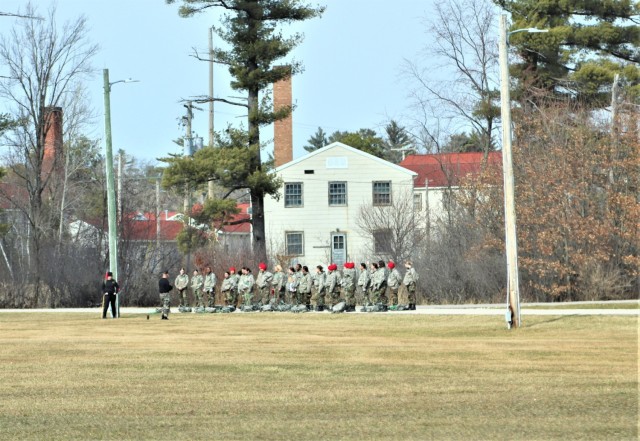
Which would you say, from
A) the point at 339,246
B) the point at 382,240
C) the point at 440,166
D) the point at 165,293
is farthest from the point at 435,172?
the point at 165,293

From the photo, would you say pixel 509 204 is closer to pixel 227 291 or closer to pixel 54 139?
pixel 227 291

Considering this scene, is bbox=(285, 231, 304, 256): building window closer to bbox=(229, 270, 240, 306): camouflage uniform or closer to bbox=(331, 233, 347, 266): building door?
bbox=(331, 233, 347, 266): building door

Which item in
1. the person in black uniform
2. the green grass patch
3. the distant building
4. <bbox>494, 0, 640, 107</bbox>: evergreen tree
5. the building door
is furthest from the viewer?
the distant building

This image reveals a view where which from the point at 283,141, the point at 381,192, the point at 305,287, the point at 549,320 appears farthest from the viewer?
the point at 283,141

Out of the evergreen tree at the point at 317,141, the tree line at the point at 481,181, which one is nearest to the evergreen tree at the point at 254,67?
the tree line at the point at 481,181

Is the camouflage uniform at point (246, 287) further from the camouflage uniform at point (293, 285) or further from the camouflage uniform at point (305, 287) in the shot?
the camouflage uniform at point (305, 287)

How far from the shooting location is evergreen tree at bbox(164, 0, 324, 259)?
179 ft

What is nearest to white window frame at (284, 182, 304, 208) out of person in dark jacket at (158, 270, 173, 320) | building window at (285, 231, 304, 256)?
building window at (285, 231, 304, 256)

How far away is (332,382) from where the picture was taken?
62.5ft

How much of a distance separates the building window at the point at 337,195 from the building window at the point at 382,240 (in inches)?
153

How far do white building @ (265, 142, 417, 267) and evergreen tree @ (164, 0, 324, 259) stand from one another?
31.8ft

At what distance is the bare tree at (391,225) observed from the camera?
60078 mm

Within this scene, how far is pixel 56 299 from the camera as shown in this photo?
52562 millimetres

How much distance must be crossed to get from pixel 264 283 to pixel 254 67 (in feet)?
49.9
